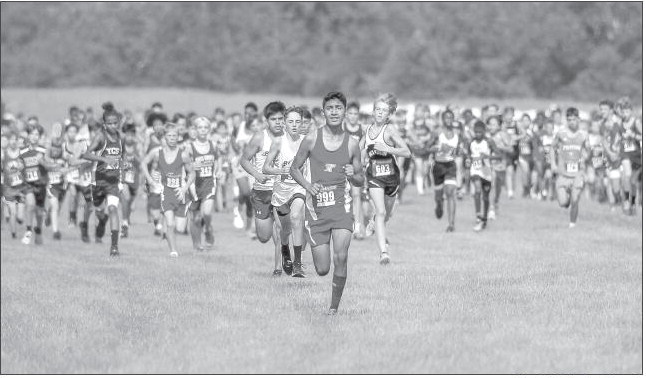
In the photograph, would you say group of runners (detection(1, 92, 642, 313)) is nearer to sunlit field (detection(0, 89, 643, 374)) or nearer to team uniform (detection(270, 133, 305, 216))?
team uniform (detection(270, 133, 305, 216))

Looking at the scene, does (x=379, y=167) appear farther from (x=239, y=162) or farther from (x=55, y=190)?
(x=55, y=190)

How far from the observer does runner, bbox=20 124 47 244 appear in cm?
2322

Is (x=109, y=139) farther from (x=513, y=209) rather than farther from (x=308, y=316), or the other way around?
(x=513, y=209)

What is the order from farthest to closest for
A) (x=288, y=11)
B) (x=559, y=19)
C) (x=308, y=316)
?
(x=288, y=11), (x=559, y=19), (x=308, y=316)

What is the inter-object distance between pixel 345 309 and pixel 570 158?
9.95m

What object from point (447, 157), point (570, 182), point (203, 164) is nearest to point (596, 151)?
point (570, 182)

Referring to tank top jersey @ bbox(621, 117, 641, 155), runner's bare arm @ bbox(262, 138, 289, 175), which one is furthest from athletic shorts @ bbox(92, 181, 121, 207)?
tank top jersey @ bbox(621, 117, 641, 155)

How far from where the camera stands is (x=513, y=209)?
28516 mm

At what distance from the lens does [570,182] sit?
22.2 meters

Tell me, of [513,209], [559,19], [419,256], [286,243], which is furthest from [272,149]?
[559,19]

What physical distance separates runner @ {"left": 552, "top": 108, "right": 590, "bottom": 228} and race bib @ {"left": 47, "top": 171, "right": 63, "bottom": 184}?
335 inches

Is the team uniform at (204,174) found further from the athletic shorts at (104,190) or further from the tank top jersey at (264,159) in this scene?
the tank top jersey at (264,159)

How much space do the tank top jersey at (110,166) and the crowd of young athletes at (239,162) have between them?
0.01 meters

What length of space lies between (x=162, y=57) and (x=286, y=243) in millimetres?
79754
